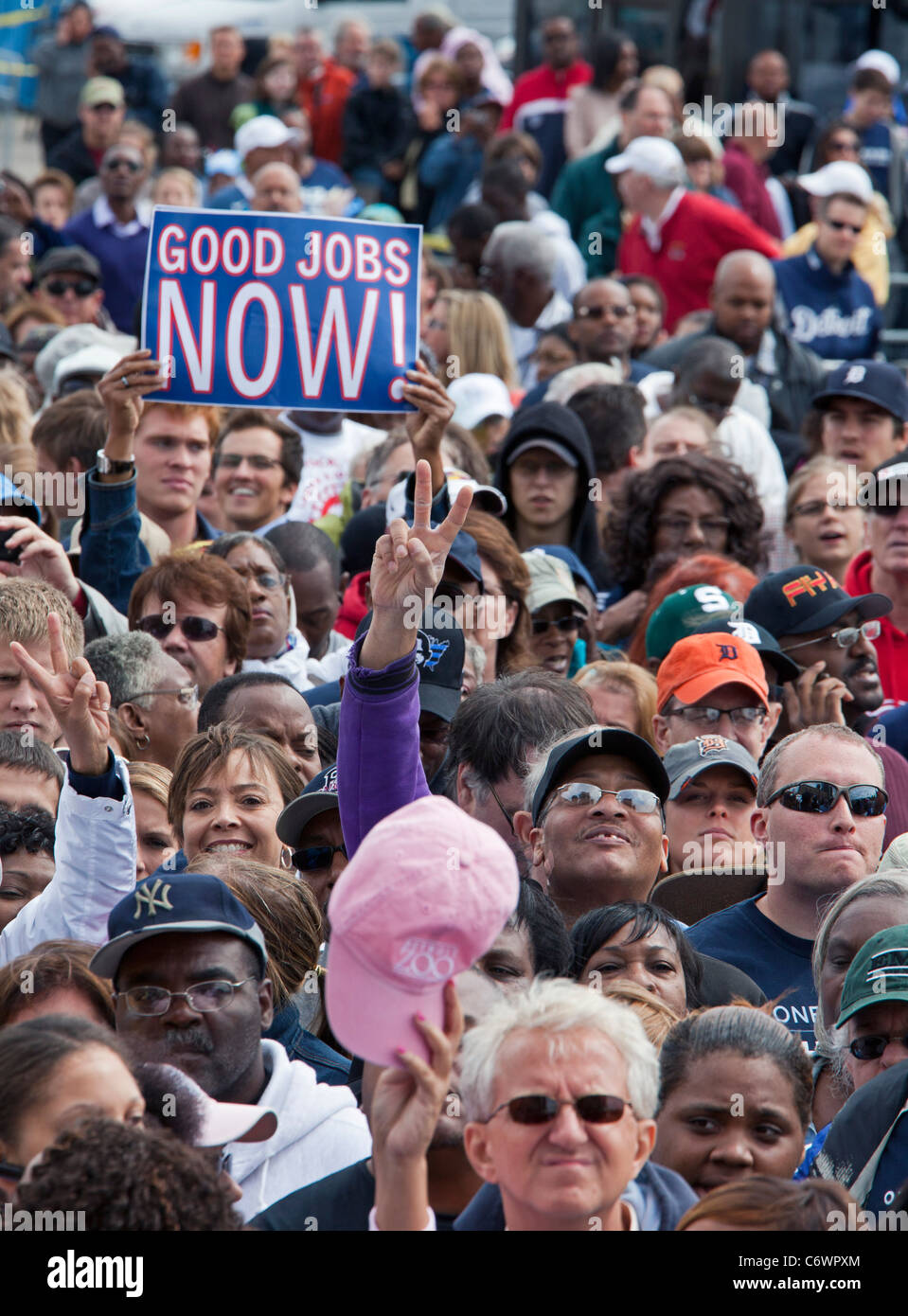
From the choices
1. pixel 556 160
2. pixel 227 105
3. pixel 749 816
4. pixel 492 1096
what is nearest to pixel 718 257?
pixel 556 160

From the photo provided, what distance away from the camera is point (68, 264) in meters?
10.6

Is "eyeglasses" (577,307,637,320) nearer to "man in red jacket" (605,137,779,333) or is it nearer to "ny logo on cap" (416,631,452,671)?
"man in red jacket" (605,137,779,333)

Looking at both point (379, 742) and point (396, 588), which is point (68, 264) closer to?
point (396, 588)

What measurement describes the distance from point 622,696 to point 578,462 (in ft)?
5.51

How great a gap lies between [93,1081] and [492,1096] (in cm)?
61

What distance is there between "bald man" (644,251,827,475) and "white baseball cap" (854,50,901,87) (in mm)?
4507

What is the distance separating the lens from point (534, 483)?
7141 millimetres


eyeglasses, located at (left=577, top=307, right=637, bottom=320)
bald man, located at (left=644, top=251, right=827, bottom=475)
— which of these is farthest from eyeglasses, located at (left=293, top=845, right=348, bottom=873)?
eyeglasses, located at (left=577, top=307, right=637, bottom=320)

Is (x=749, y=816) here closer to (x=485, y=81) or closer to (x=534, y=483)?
(x=534, y=483)

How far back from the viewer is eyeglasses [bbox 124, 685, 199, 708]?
5.51 m

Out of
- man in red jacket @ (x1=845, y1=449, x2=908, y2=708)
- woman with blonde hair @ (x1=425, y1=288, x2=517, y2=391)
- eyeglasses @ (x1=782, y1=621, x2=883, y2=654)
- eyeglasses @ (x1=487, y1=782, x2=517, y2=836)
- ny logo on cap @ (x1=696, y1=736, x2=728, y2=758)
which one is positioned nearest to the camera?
eyeglasses @ (x1=487, y1=782, x2=517, y2=836)

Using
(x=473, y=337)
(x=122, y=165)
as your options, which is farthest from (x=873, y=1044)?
(x=122, y=165)

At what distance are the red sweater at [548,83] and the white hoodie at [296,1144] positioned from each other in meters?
11.1
